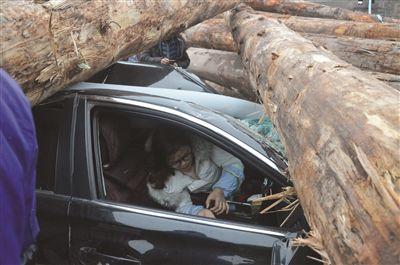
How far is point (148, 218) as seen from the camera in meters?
3.01

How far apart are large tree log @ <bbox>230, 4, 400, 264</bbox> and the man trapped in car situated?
0.56 m

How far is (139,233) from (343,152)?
57.0 inches

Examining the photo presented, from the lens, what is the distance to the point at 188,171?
3.62 m

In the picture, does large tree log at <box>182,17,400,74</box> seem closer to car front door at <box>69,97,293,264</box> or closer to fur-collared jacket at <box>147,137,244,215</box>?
fur-collared jacket at <box>147,137,244,215</box>

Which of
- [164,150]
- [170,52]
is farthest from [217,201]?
[170,52]

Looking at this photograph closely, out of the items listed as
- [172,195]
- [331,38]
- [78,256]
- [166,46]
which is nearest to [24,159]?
[78,256]

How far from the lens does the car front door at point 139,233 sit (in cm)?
286

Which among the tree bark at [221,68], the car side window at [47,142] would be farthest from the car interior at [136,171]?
Answer: the tree bark at [221,68]

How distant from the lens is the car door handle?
3.00m

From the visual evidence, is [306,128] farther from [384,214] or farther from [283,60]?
[283,60]

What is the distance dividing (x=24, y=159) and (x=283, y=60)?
2.28m

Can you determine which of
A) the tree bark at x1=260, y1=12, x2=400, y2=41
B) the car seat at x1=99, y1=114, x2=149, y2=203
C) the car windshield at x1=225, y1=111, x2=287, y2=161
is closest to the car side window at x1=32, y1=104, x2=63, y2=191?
the car seat at x1=99, y1=114, x2=149, y2=203

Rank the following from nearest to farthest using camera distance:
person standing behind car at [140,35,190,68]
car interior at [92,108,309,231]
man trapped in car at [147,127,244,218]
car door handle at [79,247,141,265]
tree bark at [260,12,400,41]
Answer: car door handle at [79,247,141,265]
car interior at [92,108,309,231]
man trapped in car at [147,127,244,218]
tree bark at [260,12,400,41]
person standing behind car at [140,35,190,68]

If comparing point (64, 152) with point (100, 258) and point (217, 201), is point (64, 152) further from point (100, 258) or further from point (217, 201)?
point (217, 201)
